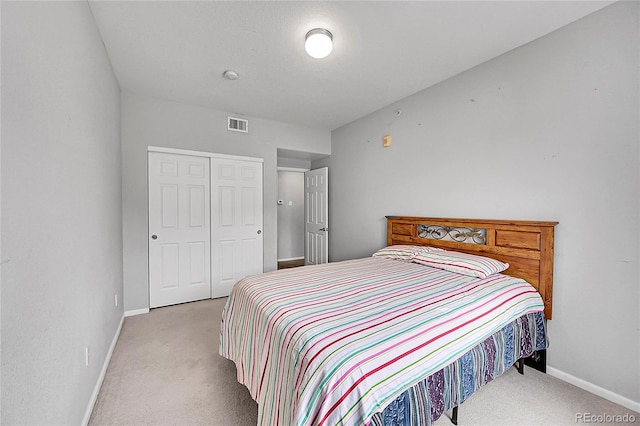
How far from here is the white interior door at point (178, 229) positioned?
3.12 m

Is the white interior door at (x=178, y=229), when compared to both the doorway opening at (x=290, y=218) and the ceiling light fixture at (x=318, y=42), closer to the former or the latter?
the ceiling light fixture at (x=318, y=42)

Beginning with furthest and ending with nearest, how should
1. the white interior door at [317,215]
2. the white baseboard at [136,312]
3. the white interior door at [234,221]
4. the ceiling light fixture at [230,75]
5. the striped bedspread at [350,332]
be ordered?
the white interior door at [317,215]
the white interior door at [234,221]
the white baseboard at [136,312]
the ceiling light fixture at [230,75]
the striped bedspread at [350,332]

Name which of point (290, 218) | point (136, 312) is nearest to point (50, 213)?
point (136, 312)

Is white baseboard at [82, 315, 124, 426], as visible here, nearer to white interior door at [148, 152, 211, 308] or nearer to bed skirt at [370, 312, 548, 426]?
white interior door at [148, 152, 211, 308]

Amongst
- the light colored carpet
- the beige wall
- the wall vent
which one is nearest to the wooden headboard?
the light colored carpet

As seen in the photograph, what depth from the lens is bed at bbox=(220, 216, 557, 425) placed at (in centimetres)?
97

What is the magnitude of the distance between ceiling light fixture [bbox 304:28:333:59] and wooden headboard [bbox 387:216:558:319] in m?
1.89

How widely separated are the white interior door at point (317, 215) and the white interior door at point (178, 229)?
1.82 m

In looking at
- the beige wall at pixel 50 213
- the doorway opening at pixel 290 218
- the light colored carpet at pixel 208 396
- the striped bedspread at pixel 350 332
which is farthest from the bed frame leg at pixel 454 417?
the doorway opening at pixel 290 218

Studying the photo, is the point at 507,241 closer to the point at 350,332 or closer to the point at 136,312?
the point at 350,332

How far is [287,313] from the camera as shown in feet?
4.29

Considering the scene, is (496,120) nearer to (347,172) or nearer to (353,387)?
(347,172)

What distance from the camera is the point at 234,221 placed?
3637 millimetres

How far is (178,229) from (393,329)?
9.79ft
